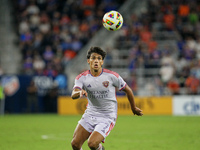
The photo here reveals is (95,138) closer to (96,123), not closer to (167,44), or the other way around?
(96,123)

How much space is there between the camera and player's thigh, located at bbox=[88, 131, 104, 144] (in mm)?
6758

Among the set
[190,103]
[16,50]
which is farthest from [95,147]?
[16,50]

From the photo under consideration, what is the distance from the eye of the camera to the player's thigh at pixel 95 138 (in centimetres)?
676

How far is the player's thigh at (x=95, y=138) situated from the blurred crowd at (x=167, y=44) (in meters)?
14.6

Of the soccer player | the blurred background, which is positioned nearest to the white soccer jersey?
the soccer player

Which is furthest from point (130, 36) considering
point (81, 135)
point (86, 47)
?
point (81, 135)

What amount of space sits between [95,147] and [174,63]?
628 inches

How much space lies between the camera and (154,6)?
25828 millimetres

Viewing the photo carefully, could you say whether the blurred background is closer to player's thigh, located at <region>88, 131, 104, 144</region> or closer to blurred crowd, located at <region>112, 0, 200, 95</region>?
blurred crowd, located at <region>112, 0, 200, 95</region>

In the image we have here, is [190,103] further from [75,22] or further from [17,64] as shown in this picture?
[17,64]

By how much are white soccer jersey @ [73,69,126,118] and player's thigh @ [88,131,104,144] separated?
41 centimetres

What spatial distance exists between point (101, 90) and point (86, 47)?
58.4ft

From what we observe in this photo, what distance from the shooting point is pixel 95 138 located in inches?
267

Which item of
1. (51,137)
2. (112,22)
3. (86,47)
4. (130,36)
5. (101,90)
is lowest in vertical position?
(51,137)
